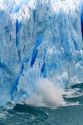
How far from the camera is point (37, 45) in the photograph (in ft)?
54.1

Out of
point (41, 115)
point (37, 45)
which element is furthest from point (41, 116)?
point (37, 45)

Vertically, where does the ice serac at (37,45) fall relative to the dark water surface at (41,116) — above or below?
above

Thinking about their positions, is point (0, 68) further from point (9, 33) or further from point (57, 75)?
point (57, 75)

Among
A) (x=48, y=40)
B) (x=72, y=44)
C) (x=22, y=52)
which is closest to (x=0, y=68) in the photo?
(x=22, y=52)

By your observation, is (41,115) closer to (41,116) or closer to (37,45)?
(41,116)

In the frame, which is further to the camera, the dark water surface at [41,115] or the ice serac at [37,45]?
the ice serac at [37,45]

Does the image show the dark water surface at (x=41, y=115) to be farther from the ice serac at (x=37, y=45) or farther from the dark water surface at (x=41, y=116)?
the ice serac at (x=37, y=45)

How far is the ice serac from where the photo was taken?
15727 mm

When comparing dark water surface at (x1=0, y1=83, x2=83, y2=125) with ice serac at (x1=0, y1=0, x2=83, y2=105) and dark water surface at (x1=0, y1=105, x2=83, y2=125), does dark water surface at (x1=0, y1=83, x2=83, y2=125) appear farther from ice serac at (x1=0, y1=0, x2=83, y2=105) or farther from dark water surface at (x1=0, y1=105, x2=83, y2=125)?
ice serac at (x1=0, y1=0, x2=83, y2=105)

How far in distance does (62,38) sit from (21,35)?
5.55 ft

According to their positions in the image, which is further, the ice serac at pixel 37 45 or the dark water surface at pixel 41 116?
the ice serac at pixel 37 45

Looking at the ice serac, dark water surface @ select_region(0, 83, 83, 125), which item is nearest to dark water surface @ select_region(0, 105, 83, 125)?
dark water surface @ select_region(0, 83, 83, 125)

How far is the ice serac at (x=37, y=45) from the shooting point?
15727mm

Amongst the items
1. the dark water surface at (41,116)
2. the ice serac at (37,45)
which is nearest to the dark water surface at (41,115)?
the dark water surface at (41,116)
